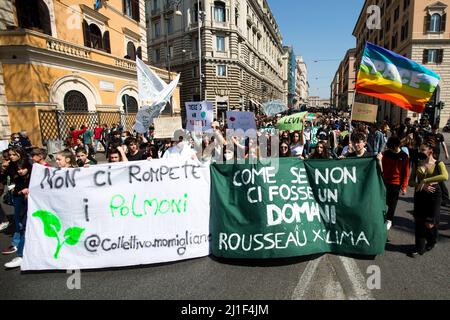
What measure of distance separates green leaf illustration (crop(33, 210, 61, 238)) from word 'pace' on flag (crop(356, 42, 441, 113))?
5.40 meters

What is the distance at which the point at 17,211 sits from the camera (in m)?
3.82

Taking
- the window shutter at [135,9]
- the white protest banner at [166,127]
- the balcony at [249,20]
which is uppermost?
the balcony at [249,20]

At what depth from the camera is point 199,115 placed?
882 cm

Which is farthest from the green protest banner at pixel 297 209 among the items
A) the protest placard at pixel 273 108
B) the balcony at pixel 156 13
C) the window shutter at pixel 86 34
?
the balcony at pixel 156 13

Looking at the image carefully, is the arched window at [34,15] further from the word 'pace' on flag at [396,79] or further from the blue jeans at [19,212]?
the word 'pace' on flag at [396,79]

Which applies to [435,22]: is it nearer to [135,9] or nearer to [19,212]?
[135,9]

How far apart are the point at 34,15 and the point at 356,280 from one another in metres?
18.1

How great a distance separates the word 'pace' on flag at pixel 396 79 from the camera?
4395mm

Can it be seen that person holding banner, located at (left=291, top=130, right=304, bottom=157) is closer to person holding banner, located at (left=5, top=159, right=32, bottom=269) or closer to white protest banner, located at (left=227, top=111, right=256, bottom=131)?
white protest banner, located at (left=227, top=111, right=256, bottom=131)

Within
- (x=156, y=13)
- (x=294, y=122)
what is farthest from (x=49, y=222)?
(x=156, y=13)

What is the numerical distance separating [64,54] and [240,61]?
29.1 meters

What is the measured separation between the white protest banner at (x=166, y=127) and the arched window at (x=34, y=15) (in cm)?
1108
